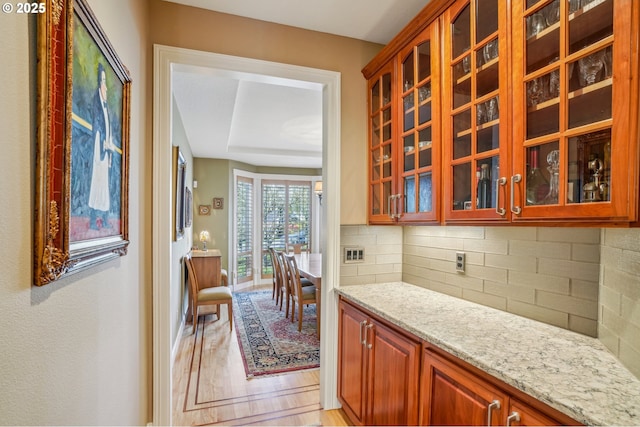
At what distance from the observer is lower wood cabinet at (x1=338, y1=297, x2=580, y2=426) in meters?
1.00

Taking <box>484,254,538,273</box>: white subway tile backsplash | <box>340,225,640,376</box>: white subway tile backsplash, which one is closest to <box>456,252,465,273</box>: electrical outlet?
<box>340,225,640,376</box>: white subway tile backsplash

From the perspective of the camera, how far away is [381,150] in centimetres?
214

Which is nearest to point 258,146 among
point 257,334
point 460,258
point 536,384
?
point 257,334

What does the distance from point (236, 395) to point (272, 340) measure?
111 cm

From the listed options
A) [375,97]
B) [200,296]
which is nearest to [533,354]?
[375,97]

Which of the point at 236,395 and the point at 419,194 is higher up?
the point at 419,194

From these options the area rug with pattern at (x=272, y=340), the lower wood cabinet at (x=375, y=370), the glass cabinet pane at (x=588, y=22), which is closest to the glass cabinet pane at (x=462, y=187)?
the glass cabinet pane at (x=588, y=22)

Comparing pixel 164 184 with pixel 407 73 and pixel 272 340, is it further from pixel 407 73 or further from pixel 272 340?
pixel 272 340

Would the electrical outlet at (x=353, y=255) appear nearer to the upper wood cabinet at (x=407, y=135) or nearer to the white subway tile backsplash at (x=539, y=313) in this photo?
the upper wood cabinet at (x=407, y=135)

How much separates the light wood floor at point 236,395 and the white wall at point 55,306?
77cm

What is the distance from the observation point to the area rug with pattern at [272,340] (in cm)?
297

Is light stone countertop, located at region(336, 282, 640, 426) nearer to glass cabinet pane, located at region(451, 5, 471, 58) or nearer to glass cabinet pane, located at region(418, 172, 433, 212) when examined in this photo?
glass cabinet pane, located at region(418, 172, 433, 212)

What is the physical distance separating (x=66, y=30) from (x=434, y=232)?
2047 millimetres

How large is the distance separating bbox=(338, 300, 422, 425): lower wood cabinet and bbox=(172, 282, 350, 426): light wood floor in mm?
327
